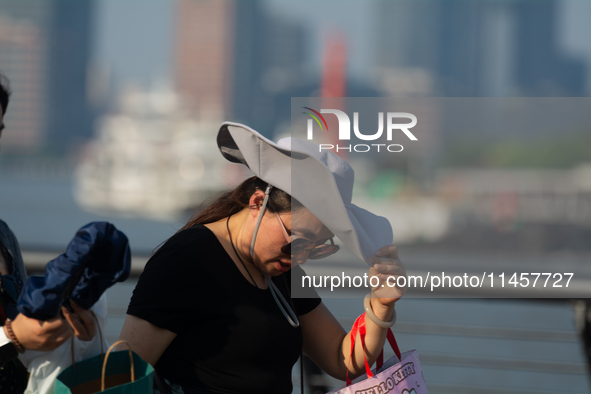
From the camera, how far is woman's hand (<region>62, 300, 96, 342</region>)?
1.21m

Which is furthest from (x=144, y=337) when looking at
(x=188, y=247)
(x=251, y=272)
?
(x=251, y=272)

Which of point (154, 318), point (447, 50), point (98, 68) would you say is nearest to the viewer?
point (154, 318)

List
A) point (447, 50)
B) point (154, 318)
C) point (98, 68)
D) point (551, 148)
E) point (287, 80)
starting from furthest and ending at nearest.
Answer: point (98, 68) → point (447, 50) → point (287, 80) → point (551, 148) → point (154, 318)

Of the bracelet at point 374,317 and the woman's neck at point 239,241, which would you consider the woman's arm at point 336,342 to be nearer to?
the bracelet at point 374,317

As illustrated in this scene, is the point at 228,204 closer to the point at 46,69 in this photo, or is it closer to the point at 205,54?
the point at 205,54

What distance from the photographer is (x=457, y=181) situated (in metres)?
56.2

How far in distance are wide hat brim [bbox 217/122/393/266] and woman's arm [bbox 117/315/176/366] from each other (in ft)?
1.49

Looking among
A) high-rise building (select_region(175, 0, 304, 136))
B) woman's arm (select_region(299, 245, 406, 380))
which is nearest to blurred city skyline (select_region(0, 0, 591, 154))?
high-rise building (select_region(175, 0, 304, 136))

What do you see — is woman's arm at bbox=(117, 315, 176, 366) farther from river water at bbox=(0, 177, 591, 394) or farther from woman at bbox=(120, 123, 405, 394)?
river water at bbox=(0, 177, 591, 394)

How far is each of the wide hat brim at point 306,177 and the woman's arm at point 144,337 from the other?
0.45m

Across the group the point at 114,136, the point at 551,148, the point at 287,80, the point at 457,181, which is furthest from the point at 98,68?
the point at 551,148

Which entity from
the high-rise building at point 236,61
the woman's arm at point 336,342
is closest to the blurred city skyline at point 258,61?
the high-rise building at point 236,61

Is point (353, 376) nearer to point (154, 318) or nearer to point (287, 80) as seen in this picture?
point (154, 318)

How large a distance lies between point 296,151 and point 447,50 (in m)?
88.4
